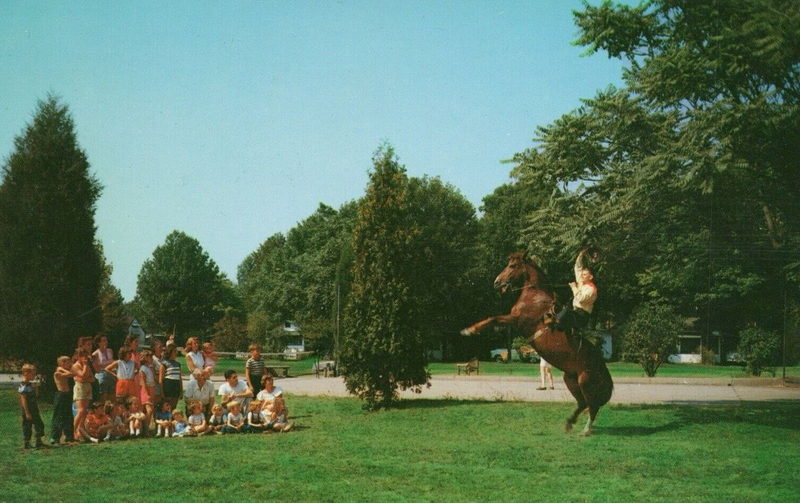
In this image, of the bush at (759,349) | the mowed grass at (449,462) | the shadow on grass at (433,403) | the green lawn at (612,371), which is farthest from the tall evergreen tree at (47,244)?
the bush at (759,349)

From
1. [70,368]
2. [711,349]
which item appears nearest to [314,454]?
[70,368]

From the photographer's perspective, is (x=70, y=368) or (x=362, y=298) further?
(x=362, y=298)

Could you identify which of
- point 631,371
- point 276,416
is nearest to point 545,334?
point 276,416

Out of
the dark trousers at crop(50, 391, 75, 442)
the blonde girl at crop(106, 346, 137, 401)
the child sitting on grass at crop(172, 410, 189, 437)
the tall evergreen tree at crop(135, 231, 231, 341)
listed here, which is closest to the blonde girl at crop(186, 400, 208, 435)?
the child sitting on grass at crop(172, 410, 189, 437)

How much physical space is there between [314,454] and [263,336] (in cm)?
5970

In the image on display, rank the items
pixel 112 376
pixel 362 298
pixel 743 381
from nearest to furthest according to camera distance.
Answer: pixel 112 376
pixel 362 298
pixel 743 381

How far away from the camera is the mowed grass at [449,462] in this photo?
1021 cm

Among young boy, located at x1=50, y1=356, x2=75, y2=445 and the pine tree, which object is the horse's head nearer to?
the pine tree

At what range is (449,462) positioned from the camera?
40.5 ft

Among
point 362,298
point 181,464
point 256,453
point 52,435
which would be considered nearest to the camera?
point 181,464

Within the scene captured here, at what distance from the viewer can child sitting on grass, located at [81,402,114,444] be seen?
15.9 metres

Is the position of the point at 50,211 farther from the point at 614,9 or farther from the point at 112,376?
the point at 614,9

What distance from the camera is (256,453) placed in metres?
13.7

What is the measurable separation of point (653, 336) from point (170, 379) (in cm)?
2516
